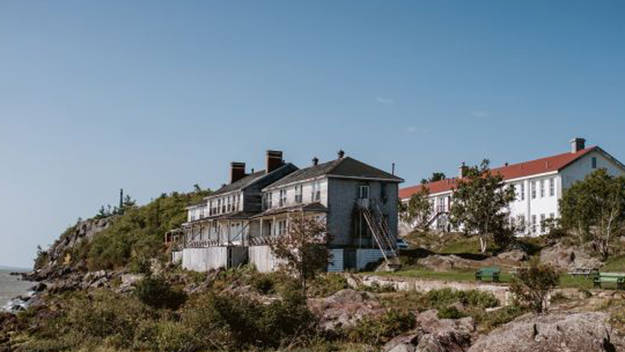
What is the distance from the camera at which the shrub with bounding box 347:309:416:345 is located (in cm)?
2238

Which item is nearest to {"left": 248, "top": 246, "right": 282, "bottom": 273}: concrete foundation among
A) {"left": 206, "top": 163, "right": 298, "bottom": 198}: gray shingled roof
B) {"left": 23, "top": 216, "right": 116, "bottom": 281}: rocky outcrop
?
{"left": 206, "top": 163, "right": 298, "bottom": 198}: gray shingled roof

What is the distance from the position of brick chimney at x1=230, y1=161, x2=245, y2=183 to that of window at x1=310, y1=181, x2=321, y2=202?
2169 cm

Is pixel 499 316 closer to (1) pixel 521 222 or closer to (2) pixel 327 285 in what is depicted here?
(2) pixel 327 285

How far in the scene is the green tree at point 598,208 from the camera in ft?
138

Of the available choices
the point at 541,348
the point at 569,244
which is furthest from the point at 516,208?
the point at 541,348

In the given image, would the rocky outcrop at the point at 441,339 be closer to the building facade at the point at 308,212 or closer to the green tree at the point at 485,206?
the building facade at the point at 308,212

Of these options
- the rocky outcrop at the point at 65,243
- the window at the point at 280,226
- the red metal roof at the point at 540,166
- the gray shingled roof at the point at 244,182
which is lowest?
the rocky outcrop at the point at 65,243

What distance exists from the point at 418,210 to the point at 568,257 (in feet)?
98.5

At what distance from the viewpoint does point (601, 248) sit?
42.2m

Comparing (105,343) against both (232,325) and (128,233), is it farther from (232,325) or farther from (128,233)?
(128,233)

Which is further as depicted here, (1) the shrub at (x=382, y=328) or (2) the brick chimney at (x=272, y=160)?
(2) the brick chimney at (x=272, y=160)

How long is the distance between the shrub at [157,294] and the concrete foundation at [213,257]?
1944cm

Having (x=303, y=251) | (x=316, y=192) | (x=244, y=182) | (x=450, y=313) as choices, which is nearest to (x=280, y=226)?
(x=316, y=192)

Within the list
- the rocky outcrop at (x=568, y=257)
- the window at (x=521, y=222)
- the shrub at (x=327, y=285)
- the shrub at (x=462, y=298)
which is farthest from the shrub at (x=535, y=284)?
the window at (x=521, y=222)
